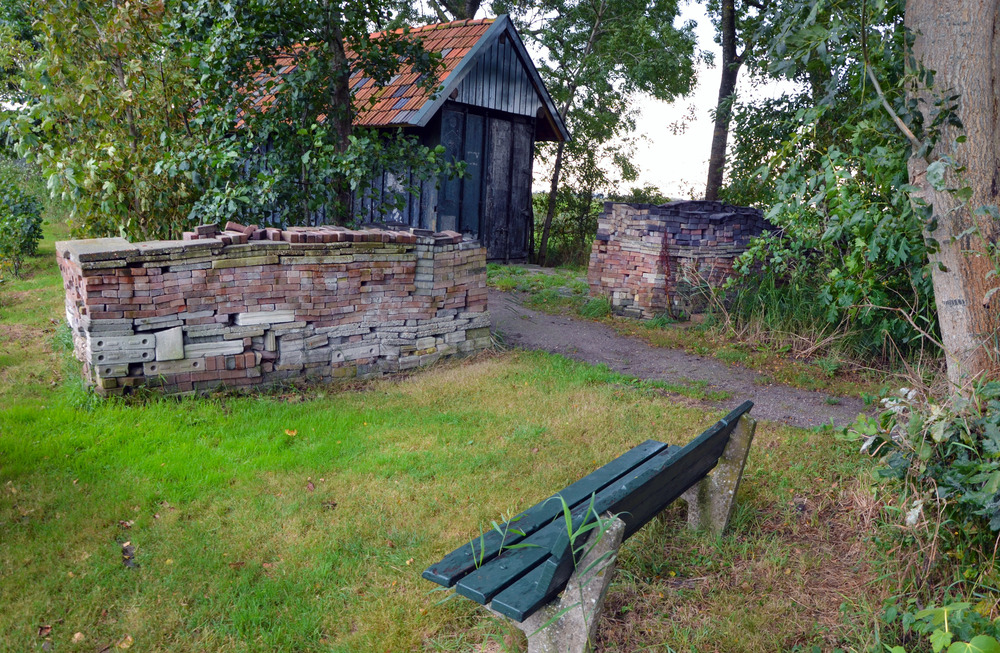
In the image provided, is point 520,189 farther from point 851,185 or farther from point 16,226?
point 851,185

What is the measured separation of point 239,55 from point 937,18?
20.0 ft

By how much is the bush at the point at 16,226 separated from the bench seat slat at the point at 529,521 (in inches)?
362

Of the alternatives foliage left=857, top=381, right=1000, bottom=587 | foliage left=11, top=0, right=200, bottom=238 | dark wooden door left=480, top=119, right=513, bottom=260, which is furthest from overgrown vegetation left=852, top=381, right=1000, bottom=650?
dark wooden door left=480, top=119, right=513, bottom=260

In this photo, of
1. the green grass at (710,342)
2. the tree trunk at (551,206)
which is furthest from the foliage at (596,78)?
the green grass at (710,342)

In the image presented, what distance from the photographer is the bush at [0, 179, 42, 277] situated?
35.5ft

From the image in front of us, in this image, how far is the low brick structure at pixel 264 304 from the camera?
5469 mm

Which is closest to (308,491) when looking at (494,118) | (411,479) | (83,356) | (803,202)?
(411,479)

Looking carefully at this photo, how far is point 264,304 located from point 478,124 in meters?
7.78

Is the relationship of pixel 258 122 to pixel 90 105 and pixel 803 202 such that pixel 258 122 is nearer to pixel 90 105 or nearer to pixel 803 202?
pixel 90 105

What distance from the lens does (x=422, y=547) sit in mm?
3707

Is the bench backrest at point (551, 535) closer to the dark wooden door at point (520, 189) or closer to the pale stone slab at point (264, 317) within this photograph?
the pale stone slab at point (264, 317)

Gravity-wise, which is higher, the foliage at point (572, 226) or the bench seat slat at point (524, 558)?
the foliage at point (572, 226)

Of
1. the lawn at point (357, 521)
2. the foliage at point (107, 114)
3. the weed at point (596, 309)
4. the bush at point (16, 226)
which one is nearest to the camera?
the lawn at point (357, 521)

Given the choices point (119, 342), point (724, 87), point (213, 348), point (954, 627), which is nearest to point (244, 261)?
point (213, 348)
